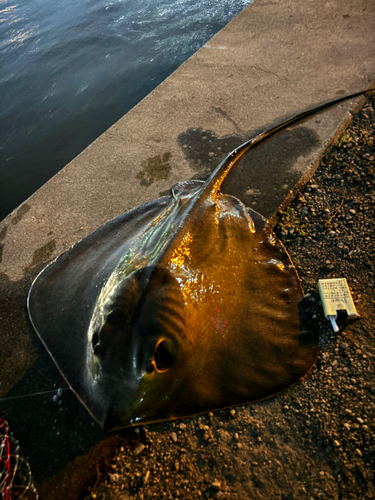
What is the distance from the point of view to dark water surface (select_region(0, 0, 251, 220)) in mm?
5664

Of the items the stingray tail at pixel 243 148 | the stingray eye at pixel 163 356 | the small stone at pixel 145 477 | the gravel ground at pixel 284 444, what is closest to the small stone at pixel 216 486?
the gravel ground at pixel 284 444

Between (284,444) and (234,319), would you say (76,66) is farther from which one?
(284,444)

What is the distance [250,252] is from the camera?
108 inches

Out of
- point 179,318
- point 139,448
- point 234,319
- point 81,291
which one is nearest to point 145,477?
point 139,448

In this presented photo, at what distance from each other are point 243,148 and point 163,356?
2826 millimetres

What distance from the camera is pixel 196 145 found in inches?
170

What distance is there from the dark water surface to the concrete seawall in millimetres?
1295

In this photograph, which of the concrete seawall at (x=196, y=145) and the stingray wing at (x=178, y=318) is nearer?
the stingray wing at (x=178, y=318)

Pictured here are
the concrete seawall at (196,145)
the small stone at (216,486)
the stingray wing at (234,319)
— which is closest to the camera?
the small stone at (216,486)

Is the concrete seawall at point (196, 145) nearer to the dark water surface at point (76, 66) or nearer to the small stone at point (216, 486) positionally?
the small stone at point (216, 486)

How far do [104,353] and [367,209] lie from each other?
297 centimetres

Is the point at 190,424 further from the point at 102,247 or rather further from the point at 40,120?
the point at 40,120

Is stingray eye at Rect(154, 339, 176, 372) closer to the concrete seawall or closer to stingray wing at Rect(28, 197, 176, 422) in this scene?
stingray wing at Rect(28, 197, 176, 422)

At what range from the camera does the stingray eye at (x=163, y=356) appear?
1.95 metres
